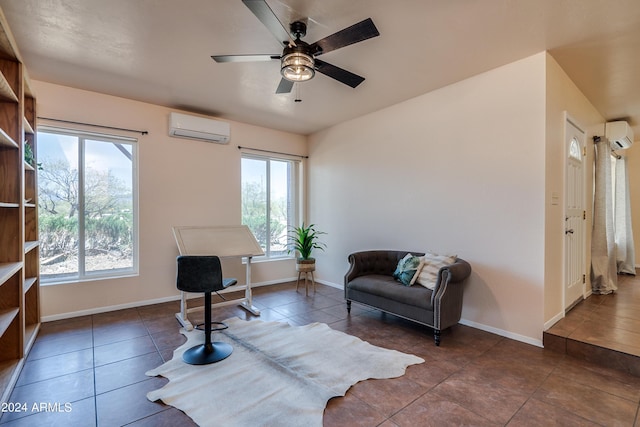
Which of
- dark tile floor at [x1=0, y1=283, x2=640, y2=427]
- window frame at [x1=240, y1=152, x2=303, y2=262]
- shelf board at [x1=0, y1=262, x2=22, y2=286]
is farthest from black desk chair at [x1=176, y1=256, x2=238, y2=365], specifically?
window frame at [x1=240, y1=152, x2=303, y2=262]

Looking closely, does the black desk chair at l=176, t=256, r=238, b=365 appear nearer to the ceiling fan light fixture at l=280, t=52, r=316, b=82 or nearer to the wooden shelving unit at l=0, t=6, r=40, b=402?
the wooden shelving unit at l=0, t=6, r=40, b=402

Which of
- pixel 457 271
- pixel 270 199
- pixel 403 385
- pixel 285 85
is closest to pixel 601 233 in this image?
pixel 457 271

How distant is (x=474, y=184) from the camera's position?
3.46m

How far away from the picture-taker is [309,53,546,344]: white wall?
119 inches

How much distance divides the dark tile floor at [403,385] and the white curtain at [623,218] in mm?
4481

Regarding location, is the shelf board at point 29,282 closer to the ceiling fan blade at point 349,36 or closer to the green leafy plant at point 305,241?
the green leafy plant at point 305,241

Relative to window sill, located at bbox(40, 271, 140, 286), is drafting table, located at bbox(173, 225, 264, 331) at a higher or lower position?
higher

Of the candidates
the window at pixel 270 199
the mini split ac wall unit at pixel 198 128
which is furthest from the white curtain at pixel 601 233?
the mini split ac wall unit at pixel 198 128

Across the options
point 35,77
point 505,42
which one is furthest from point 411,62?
point 35,77

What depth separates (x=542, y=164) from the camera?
2.95 metres

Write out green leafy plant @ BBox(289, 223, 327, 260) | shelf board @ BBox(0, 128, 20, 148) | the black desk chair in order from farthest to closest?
green leafy plant @ BBox(289, 223, 327, 260), the black desk chair, shelf board @ BBox(0, 128, 20, 148)

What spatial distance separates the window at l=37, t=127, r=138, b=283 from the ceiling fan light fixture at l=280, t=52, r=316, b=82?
2932mm

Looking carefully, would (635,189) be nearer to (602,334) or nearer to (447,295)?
(602,334)

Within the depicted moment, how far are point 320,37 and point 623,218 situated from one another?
6.48m
